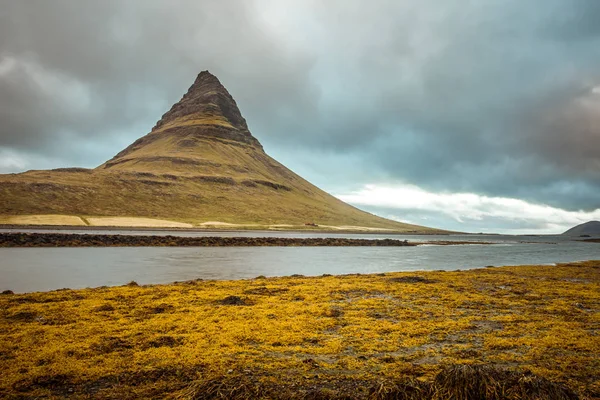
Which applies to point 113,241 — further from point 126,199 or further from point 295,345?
point 126,199

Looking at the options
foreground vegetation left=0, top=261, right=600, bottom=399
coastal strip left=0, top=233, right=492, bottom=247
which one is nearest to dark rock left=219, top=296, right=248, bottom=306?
foreground vegetation left=0, top=261, right=600, bottom=399

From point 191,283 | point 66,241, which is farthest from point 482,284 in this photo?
point 66,241

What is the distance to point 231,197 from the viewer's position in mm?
196500

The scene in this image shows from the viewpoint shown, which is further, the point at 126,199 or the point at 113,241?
the point at 126,199

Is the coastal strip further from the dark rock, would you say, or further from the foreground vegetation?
the dark rock

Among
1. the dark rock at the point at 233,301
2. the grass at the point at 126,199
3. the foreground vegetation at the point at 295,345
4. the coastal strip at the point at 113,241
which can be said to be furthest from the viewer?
the grass at the point at 126,199

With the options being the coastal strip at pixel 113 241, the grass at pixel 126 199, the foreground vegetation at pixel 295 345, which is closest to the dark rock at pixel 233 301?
the foreground vegetation at pixel 295 345

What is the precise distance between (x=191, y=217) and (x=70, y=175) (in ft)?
231

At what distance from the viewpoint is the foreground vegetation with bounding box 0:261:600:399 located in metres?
7.11

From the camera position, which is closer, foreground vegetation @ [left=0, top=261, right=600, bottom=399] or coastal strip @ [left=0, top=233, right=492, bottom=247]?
foreground vegetation @ [left=0, top=261, right=600, bottom=399]

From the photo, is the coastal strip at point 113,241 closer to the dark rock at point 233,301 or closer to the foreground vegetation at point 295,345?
the foreground vegetation at point 295,345


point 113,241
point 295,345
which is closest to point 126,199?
point 113,241

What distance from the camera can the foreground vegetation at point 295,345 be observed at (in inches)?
280

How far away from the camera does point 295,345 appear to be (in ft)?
34.9
